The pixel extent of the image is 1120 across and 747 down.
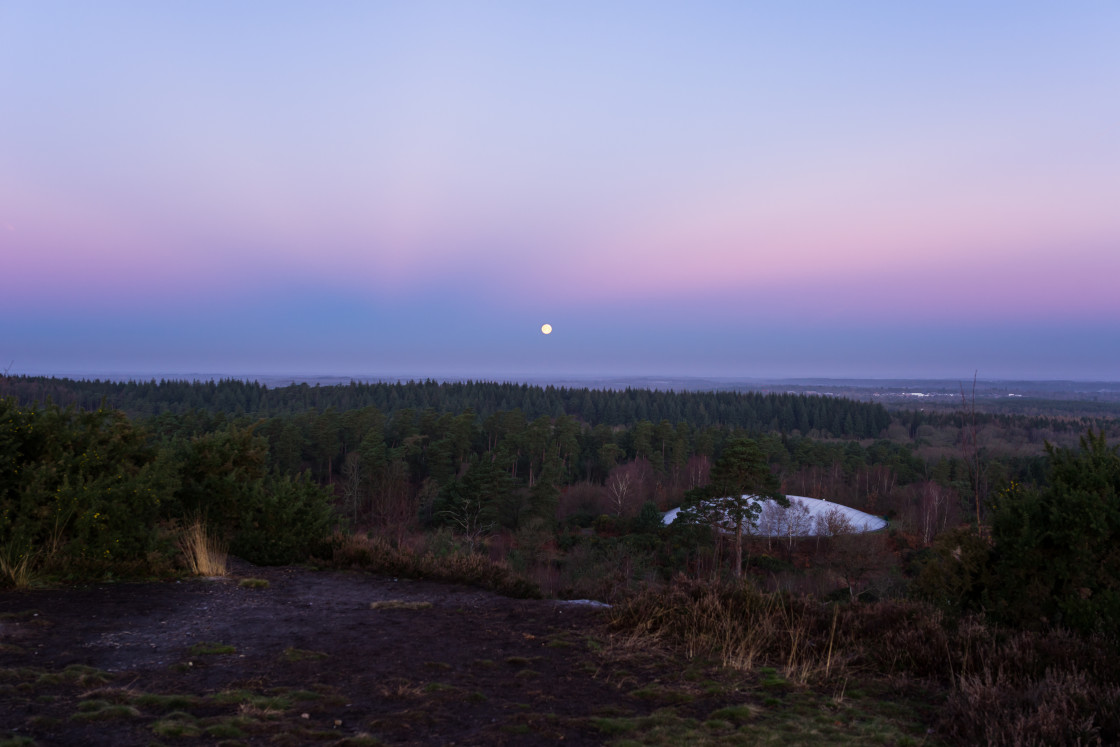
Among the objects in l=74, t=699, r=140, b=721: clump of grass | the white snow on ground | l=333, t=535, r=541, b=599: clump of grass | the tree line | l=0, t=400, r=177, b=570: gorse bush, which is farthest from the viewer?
the tree line

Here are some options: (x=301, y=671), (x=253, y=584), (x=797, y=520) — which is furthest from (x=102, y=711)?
(x=797, y=520)

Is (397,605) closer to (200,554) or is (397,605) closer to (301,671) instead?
(301,671)

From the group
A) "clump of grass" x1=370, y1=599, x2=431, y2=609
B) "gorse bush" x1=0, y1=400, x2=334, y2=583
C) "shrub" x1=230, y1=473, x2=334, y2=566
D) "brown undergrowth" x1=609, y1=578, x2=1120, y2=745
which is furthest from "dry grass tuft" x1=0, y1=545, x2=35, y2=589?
"brown undergrowth" x1=609, y1=578, x2=1120, y2=745

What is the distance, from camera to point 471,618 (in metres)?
7.02

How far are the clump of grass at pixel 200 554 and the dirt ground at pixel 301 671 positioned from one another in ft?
2.29

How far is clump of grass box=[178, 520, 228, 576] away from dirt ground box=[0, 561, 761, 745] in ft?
2.29

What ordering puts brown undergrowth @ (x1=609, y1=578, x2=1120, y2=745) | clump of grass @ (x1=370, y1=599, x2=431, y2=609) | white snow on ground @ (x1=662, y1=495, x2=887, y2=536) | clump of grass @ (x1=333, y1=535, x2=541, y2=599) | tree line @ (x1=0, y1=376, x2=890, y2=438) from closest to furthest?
1. brown undergrowth @ (x1=609, y1=578, x2=1120, y2=745)
2. clump of grass @ (x1=370, y1=599, x2=431, y2=609)
3. clump of grass @ (x1=333, y1=535, x2=541, y2=599)
4. white snow on ground @ (x1=662, y1=495, x2=887, y2=536)
5. tree line @ (x1=0, y1=376, x2=890, y2=438)

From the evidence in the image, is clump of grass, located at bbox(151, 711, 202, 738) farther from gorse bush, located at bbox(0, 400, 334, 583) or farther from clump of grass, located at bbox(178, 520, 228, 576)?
clump of grass, located at bbox(178, 520, 228, 576)

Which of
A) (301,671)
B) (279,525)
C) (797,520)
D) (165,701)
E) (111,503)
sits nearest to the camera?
(165,701)

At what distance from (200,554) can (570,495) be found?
6290 cm

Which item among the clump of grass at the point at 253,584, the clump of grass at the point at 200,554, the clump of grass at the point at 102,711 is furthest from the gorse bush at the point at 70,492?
the clump of grass at the point at 102,711

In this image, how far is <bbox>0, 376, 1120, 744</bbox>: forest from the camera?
6.61m

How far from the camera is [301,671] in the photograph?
16.2 ft

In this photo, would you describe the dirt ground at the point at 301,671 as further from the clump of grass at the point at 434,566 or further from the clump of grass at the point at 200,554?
the clump of grass at the point at 434,566
